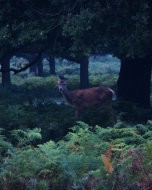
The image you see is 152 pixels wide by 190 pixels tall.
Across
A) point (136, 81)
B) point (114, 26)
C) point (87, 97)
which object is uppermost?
point (114, 26)

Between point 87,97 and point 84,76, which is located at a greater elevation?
point 87,97

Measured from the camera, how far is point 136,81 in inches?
830

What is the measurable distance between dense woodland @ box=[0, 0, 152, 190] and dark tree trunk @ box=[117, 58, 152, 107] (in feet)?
0.12

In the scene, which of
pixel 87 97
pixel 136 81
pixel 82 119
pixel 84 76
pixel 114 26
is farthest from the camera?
pixel 84 76

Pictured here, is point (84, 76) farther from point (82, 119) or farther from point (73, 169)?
point (73, 169)

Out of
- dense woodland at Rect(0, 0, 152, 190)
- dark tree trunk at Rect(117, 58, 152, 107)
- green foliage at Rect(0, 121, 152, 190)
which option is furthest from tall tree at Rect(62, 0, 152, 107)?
green foliage at Rect(0, 121, 152, 190)

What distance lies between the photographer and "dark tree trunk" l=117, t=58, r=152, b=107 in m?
20.9

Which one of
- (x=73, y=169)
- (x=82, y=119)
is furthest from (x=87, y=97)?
(x=73, y=169)

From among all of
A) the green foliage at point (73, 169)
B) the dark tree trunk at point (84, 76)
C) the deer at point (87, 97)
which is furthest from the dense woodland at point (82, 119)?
the dark tree trunk at point (84, 76)

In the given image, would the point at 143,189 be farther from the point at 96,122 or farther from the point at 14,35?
the point at 14,35

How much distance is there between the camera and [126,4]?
14656 millimetres

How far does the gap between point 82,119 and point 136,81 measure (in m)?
7.13

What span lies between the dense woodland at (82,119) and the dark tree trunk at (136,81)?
36 mm

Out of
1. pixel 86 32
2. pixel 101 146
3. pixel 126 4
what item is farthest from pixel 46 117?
pixel 101 146
